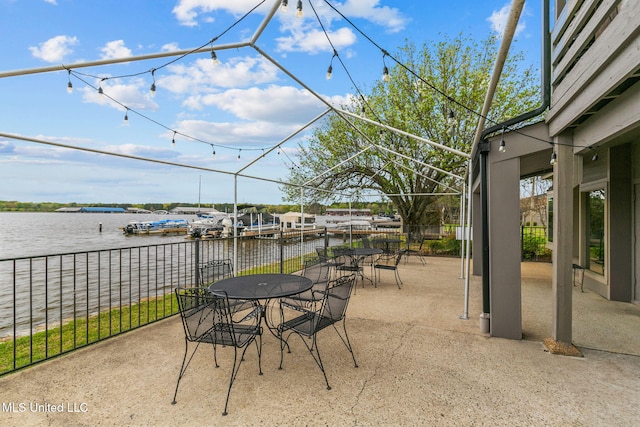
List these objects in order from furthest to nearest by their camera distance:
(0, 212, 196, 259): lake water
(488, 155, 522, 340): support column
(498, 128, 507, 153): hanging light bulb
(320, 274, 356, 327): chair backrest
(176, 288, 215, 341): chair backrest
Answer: (0, 212, 196, 259): lake water
(488, 155, 522, 340): support column
(498, 128, 507, 153): hanging light bulb
(320, 274, 356, 327): chair backrest
(176, 288, 215, 341): chair backrest

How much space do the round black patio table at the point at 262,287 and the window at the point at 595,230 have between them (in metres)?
6.04

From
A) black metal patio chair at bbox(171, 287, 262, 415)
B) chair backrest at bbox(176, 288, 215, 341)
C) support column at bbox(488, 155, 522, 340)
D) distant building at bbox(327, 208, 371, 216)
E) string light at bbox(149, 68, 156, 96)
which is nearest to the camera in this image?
black metal patio chair at bbox(171, 287, 262, 415)

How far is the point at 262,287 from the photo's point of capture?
320 cm

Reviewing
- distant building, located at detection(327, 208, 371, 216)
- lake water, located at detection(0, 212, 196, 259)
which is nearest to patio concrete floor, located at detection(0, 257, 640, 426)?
distant building, located at detection(327, 208, 371, 216)

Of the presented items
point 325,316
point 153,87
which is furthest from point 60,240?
point 325,316

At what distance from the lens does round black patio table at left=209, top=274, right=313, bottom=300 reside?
288cm

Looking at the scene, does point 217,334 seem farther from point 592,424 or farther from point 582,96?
point 582,96

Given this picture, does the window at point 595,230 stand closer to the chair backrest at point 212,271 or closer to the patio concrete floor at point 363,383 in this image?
the patio concrete floor at point 363,383

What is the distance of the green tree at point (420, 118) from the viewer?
11054mm

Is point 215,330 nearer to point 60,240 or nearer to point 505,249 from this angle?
point 505,249

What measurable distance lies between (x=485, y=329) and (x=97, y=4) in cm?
876

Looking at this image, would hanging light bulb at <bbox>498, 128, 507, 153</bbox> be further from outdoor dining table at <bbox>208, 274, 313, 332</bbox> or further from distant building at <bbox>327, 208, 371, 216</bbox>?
distant building at <bbox>327, 208, 371, 216</bbox>

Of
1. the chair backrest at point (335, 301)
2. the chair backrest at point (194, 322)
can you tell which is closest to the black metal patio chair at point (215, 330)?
the chair backrest at point (194, 322)

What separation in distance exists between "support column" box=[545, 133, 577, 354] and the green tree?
6521 millimetres
